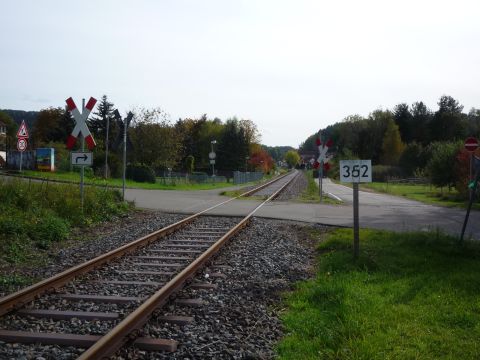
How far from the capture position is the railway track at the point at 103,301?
4.62 m

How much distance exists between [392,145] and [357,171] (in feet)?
335

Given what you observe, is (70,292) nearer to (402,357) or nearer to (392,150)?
(402,357)

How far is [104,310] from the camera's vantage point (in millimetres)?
5609

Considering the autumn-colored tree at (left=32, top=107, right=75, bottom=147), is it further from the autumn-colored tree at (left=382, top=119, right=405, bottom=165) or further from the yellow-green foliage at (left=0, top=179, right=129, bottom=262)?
the yellow-green foliage at (left=0, top=179, right=129, bottom=262)

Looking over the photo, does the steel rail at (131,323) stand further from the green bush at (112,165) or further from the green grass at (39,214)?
the green bush at (112,165)

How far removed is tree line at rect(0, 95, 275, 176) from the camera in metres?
49.4

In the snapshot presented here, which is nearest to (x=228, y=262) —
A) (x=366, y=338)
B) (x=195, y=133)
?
(x=366, y=338)

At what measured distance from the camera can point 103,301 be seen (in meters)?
5.96

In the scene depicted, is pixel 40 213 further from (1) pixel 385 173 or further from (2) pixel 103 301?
(1) pixel 385 173

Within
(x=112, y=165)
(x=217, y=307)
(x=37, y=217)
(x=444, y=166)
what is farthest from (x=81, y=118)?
(x=444, y=166)

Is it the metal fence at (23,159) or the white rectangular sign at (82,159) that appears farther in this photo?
the metal fence at (23,159)

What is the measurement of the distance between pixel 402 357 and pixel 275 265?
4.16 metres

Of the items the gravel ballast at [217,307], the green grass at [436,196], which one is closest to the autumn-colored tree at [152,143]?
the green grass at [436,196]

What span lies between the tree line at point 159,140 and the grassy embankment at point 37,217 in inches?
463
